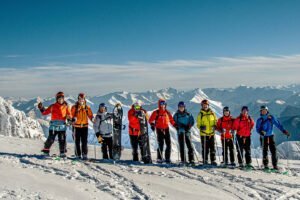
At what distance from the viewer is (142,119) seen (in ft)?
52.3

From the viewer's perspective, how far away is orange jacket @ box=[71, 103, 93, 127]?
50.6 feet

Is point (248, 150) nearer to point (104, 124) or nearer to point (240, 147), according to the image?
point (240, 147)

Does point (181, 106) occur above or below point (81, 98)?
below

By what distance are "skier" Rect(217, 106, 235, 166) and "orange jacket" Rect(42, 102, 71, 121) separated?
620cm

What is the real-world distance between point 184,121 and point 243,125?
2.41 meters

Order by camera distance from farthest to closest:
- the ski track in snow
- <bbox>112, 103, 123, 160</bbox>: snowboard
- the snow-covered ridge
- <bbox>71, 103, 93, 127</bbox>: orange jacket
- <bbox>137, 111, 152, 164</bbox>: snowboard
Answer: the snow-covered ridge → <bbox>112, 103, 123, 160</bbox>: snowboard → <bbox>137, 111, 152, 164</bbox>: snowboard → <bbox>71, 103, 93, 127</bbox>: orange jacket → the ski track in snow

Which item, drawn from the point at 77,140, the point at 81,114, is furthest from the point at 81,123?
the point at 77,140

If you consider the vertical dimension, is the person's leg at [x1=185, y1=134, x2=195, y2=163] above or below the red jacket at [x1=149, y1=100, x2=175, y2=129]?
below

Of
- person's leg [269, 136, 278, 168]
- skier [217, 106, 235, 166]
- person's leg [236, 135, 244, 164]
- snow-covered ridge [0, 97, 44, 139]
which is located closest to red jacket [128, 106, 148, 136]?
skier [217, 106, 235, 166]

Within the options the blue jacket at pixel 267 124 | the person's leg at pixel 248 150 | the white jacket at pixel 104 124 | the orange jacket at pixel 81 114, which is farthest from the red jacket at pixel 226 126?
Result: the orange jacket at pixel 81 114

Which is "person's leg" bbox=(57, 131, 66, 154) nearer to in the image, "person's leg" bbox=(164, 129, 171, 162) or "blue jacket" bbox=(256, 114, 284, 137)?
"person's leg" bbox=(164, 129, 171, 162)

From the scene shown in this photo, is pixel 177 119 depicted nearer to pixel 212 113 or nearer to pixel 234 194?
pixel 212 113

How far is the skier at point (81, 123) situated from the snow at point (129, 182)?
1335mm

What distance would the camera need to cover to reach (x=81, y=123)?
50.7ft
